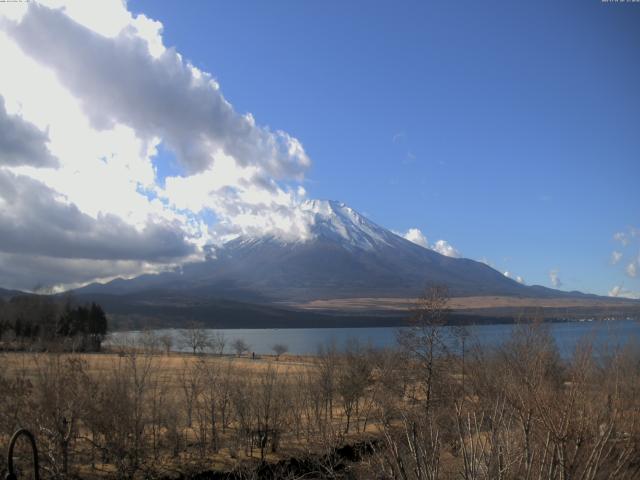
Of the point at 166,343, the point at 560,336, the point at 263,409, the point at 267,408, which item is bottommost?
the point at 166,343

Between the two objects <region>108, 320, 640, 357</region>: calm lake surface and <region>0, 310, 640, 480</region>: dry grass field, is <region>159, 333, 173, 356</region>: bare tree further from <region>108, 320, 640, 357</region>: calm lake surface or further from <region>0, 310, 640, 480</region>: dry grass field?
<region>0, 310, 640, 480</region>: dry grass field

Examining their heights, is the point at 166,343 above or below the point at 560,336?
below

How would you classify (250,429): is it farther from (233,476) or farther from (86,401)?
(86,401)

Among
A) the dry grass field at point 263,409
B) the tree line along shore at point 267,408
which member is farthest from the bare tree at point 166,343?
the tree line along shore at point 267,408

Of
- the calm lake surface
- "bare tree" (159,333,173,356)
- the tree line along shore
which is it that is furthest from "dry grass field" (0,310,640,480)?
"bare tree" (159,333,173,356)

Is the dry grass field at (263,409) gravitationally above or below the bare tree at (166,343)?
above

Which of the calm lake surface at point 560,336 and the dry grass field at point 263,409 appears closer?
the calm lake surface at point 560,336

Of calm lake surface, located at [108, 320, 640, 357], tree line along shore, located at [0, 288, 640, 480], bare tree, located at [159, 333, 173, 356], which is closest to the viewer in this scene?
calm lake surface, located at [108, 320, 640, 357]

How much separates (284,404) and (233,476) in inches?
203

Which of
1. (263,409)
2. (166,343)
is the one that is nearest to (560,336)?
(263,409)

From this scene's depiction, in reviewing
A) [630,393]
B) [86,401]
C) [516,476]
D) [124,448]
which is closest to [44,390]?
[86,401]

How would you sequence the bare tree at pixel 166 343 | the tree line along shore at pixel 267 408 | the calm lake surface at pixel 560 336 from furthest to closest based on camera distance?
the bare tree at pixel 166 343 → the tree line along shore at pixel 267 408 → the calm lake surface at pixel 560 336

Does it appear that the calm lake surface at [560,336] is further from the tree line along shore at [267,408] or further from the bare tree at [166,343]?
the bare tree at [166,343]

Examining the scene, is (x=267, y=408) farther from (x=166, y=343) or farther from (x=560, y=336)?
(x=166, y=343)
